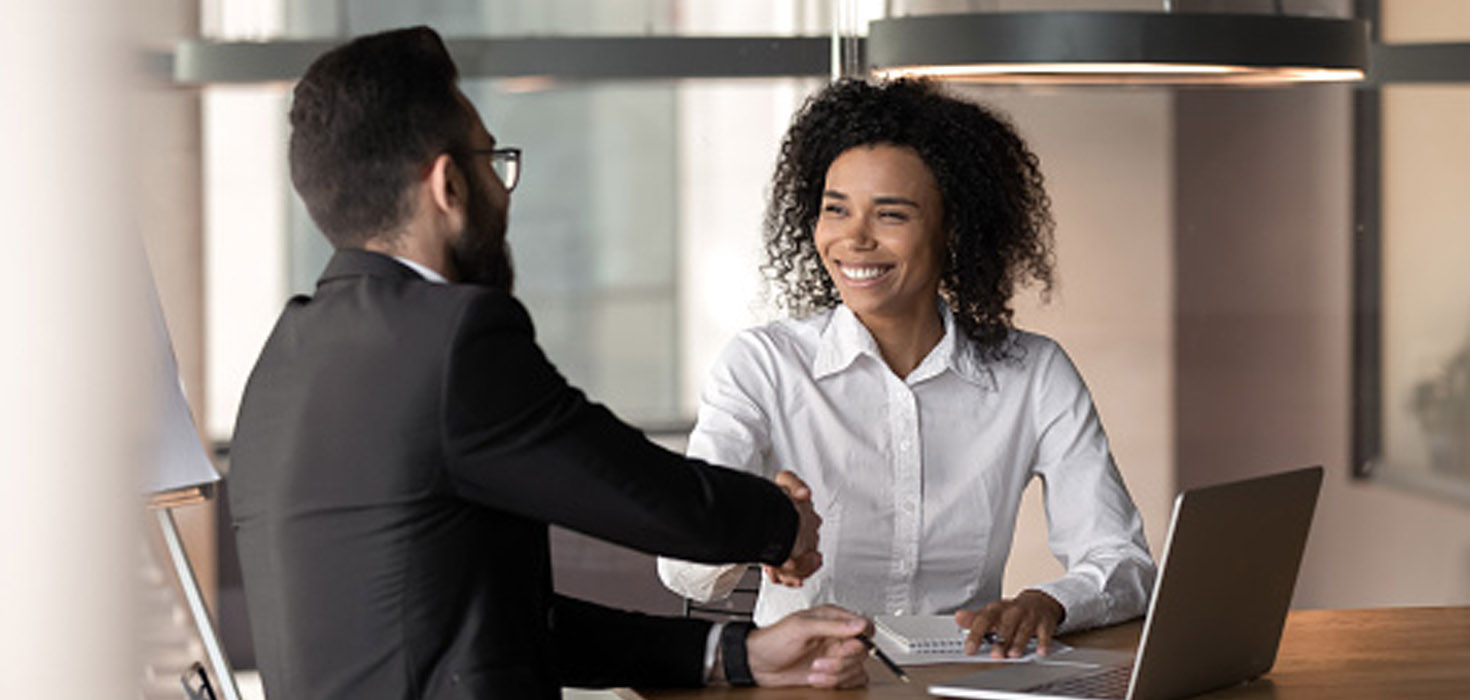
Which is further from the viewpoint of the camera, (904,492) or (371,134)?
(904,492)

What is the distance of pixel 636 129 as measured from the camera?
200 inches

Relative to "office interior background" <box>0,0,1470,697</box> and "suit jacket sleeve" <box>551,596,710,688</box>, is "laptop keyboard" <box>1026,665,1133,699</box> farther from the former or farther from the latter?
"office interior background" <box>0,0,1470,697</box>

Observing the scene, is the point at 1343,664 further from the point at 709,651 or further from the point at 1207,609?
the point at 709,651

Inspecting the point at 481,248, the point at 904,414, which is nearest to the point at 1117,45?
the point at 904,414

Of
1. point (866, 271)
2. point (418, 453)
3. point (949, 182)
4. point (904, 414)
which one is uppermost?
point (949, 182)

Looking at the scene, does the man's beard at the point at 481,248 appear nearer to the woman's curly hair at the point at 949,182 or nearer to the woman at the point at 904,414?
the woman at the point at 904,414

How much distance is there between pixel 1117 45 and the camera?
11.6 ft

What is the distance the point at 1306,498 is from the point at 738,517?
719 mm

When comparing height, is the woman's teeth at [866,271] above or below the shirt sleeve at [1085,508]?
above

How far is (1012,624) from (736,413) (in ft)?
2.41

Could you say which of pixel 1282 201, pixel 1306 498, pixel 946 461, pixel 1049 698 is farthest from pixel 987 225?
pixel 1282 201

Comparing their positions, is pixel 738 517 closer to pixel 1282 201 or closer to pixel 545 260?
pixel 545 260

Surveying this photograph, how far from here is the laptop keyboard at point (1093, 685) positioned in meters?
2.24

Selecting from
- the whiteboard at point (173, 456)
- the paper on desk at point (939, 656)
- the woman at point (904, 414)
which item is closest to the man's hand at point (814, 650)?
the paper on desk at point (939, 656)
